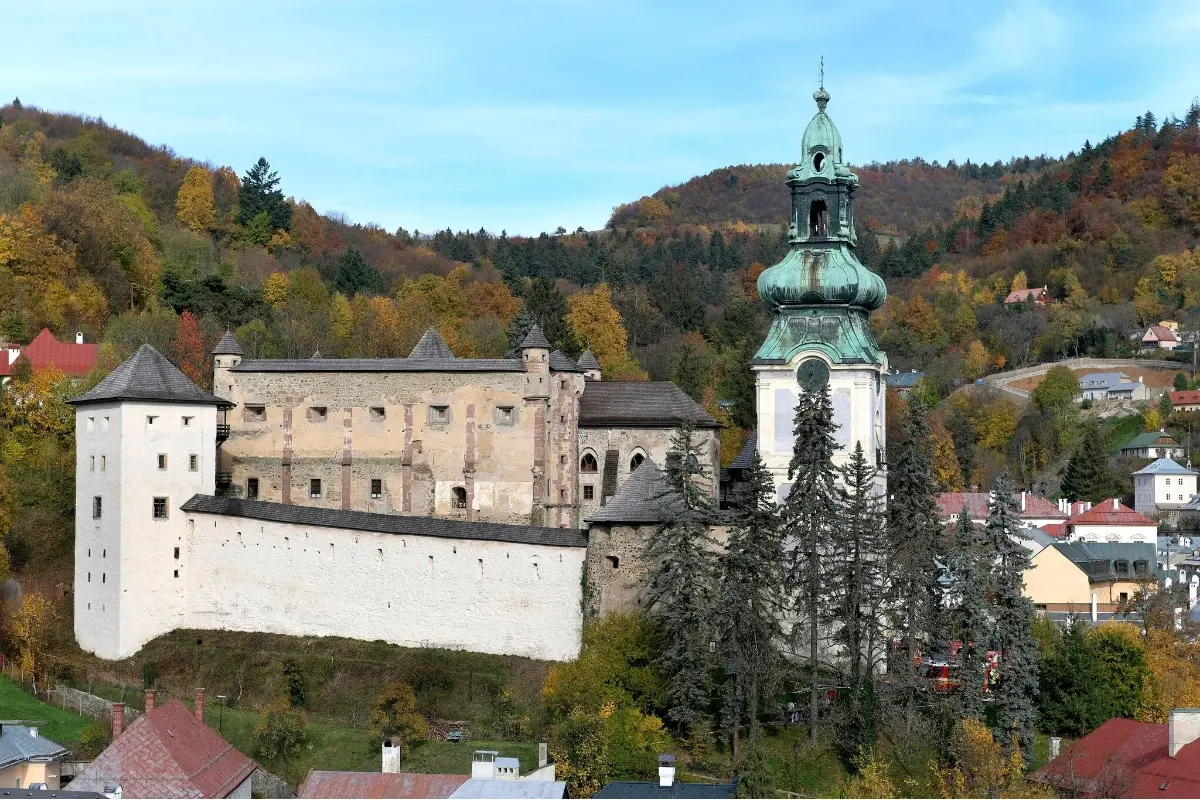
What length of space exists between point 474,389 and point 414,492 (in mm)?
3318

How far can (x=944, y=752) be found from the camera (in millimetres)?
43000

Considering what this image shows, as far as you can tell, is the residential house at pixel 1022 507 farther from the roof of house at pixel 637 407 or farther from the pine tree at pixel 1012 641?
the pine tree at pixel 1012 641

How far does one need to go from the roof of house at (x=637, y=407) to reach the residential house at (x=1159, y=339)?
A: 62613 mm

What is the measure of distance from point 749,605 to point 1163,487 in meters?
54.0

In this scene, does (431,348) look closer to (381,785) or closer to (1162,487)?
(381,785)

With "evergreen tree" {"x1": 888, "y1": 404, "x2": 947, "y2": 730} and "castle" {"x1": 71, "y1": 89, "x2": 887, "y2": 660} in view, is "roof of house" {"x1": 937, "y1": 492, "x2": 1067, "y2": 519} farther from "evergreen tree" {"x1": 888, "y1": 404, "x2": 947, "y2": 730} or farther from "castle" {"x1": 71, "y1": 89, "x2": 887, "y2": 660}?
"evergreen tree" {"x1": 888, "y1": 404, "x2": 947, "y2": 730}

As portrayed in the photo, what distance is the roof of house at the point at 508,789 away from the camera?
37.4 meters

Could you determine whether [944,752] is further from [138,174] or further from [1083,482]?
[138,174]

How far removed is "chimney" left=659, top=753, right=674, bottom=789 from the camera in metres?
39.0

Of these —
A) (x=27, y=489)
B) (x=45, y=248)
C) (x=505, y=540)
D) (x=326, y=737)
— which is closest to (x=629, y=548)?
(x=505, y=540)

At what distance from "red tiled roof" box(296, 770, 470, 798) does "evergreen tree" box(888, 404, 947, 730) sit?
1084cm

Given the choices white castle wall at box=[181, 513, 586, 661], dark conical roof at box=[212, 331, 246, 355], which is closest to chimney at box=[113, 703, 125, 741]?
white castle wall at box=[181, 513, 586, 661]

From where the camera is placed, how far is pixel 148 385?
169 feet

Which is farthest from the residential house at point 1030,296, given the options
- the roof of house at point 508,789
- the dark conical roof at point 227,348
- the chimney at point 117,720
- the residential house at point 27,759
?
the residential house at point 27,759
